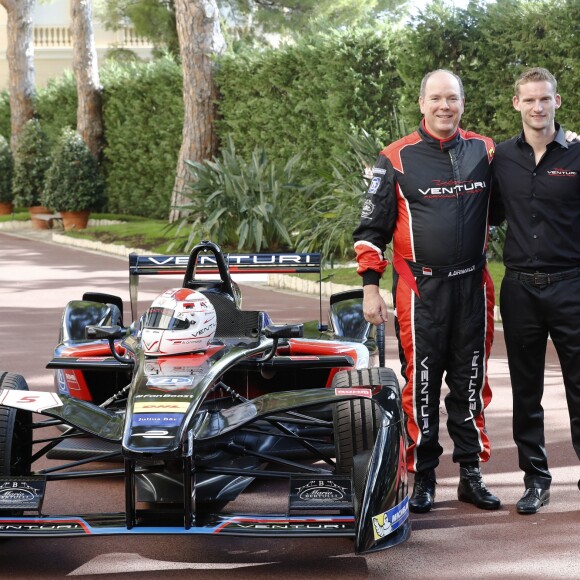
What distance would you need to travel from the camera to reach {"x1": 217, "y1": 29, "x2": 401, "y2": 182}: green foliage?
56.2 feet

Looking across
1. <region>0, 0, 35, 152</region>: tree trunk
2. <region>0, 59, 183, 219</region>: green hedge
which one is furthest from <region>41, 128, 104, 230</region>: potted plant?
<region>0, 0, 35, 152</region>: tree trunk

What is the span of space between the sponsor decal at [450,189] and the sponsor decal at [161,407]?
1.51 metres

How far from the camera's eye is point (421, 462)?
560 cm

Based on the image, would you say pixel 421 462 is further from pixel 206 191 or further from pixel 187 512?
pixel 206 191

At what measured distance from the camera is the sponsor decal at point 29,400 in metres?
5.00

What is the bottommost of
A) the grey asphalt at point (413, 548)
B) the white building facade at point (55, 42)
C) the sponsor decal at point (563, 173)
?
the grey asphalt at point (413, 548)

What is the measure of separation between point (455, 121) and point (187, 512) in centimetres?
222

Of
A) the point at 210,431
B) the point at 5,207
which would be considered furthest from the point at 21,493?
the point at 5,207

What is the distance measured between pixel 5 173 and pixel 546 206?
25119 millimetres

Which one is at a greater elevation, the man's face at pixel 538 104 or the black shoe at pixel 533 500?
the man's face at pixel 538 104

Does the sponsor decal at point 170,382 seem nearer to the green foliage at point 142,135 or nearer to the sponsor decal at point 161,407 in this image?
the sponsor decal at point 161,407

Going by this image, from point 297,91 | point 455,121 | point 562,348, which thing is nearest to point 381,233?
point 455,121

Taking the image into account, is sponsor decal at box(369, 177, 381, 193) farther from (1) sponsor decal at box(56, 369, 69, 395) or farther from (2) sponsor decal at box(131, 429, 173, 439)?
(1) sponsor decal at box(56, 369, 69, 395)

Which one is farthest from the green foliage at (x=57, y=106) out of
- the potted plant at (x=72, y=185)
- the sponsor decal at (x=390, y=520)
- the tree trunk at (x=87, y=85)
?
the sponsor decal at (x=390, y=520)
